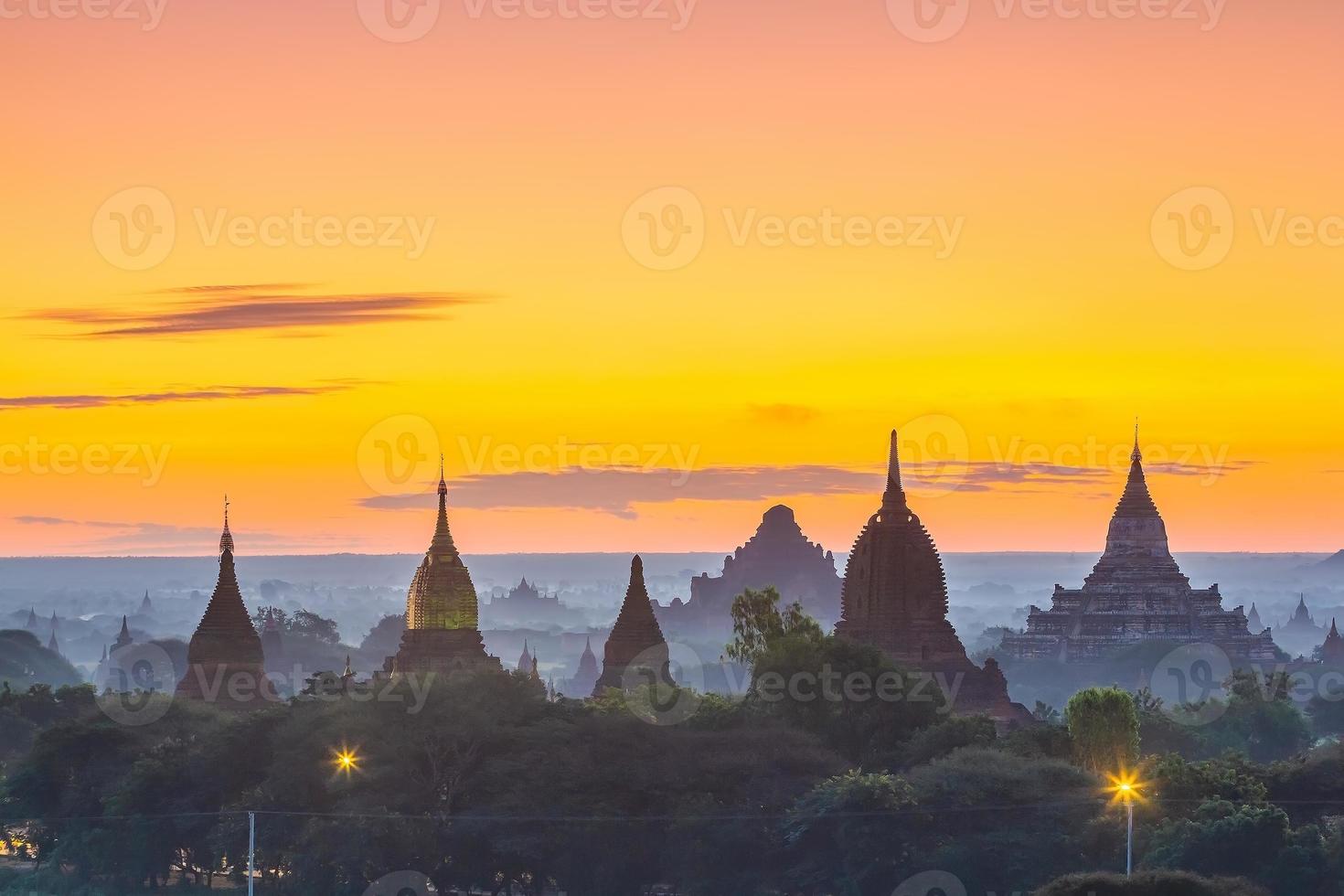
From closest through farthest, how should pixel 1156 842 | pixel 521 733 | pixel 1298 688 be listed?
1. pixel 1156 842
2. pixel 521 733
3. pixel 1298 688

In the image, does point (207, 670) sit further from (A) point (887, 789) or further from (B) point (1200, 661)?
(B) point (1200, 661)

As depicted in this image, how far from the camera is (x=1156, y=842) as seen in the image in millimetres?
76062

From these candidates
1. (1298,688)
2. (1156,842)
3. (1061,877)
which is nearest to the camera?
(1061,877)

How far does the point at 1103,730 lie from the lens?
90750 mm

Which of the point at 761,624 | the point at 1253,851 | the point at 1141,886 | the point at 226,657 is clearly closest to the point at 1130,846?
the point at 1253,851

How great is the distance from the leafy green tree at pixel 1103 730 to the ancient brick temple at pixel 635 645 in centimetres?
3040

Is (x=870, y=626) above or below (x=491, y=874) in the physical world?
above

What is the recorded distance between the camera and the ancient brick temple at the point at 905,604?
11181cm

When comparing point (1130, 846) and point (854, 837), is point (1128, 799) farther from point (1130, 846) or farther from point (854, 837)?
point (854, 837)

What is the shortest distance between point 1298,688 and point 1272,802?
116137mm

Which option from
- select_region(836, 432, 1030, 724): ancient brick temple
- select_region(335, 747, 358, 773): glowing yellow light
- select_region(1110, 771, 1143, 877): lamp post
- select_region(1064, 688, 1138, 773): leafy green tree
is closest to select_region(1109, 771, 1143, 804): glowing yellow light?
select_region(1110, 771, 1143, 877): lamp post

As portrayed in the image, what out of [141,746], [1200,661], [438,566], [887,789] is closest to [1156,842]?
[887,789]

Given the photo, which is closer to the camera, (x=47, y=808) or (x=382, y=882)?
(x=382, y=882)

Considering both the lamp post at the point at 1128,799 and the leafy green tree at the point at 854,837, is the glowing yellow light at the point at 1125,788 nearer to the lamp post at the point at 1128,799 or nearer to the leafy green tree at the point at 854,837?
the lamp post at the point at 1128,799
